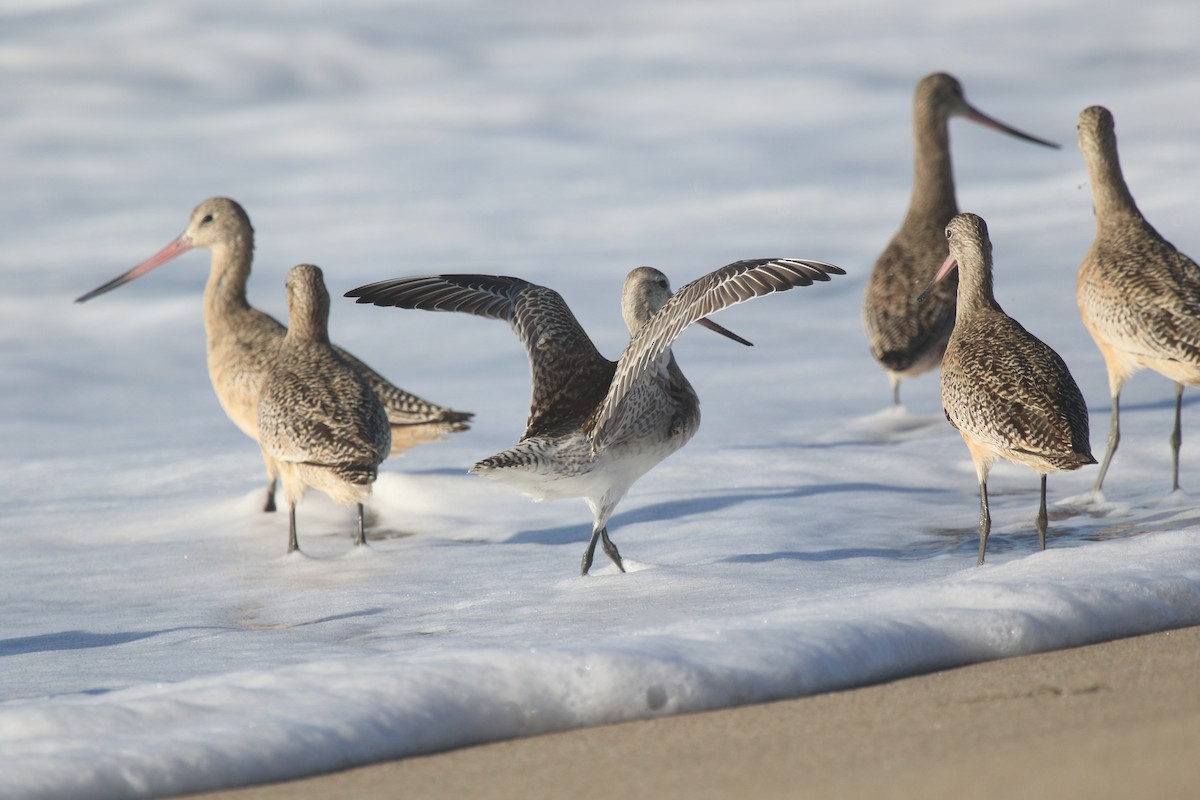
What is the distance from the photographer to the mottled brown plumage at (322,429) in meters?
6.83

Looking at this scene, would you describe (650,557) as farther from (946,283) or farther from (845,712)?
(946,283)

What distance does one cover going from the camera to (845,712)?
143 inches

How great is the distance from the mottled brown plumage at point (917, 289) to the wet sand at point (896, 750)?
4.75m

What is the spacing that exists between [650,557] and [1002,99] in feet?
52.7

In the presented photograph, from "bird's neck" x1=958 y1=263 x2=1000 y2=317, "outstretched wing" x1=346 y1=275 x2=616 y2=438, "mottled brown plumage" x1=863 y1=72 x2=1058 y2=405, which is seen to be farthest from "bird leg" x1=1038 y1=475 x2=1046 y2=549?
"mottled brown plumage" x1=863 y1=72 x2=1058 y2=405

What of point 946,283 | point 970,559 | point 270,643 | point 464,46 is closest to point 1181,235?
point 946,283

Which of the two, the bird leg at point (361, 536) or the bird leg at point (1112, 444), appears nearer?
the bird leg at point (361, 536)

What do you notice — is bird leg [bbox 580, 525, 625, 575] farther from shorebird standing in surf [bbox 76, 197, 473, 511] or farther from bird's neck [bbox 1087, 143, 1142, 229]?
bird's neck [bbox 1087, 143, 1142, 229]

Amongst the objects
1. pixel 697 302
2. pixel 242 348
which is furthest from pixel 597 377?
pixel 242 348

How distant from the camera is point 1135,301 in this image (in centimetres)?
700

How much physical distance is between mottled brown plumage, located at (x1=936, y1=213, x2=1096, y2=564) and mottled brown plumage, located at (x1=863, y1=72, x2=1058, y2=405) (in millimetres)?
2155

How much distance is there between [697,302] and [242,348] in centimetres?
388

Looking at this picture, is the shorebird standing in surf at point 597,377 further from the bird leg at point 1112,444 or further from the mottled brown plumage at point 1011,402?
the bird leg at point 1112,444

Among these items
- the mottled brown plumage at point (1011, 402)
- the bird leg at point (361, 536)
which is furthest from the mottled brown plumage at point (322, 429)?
the mottled brown plumage at point (1011, 402)
